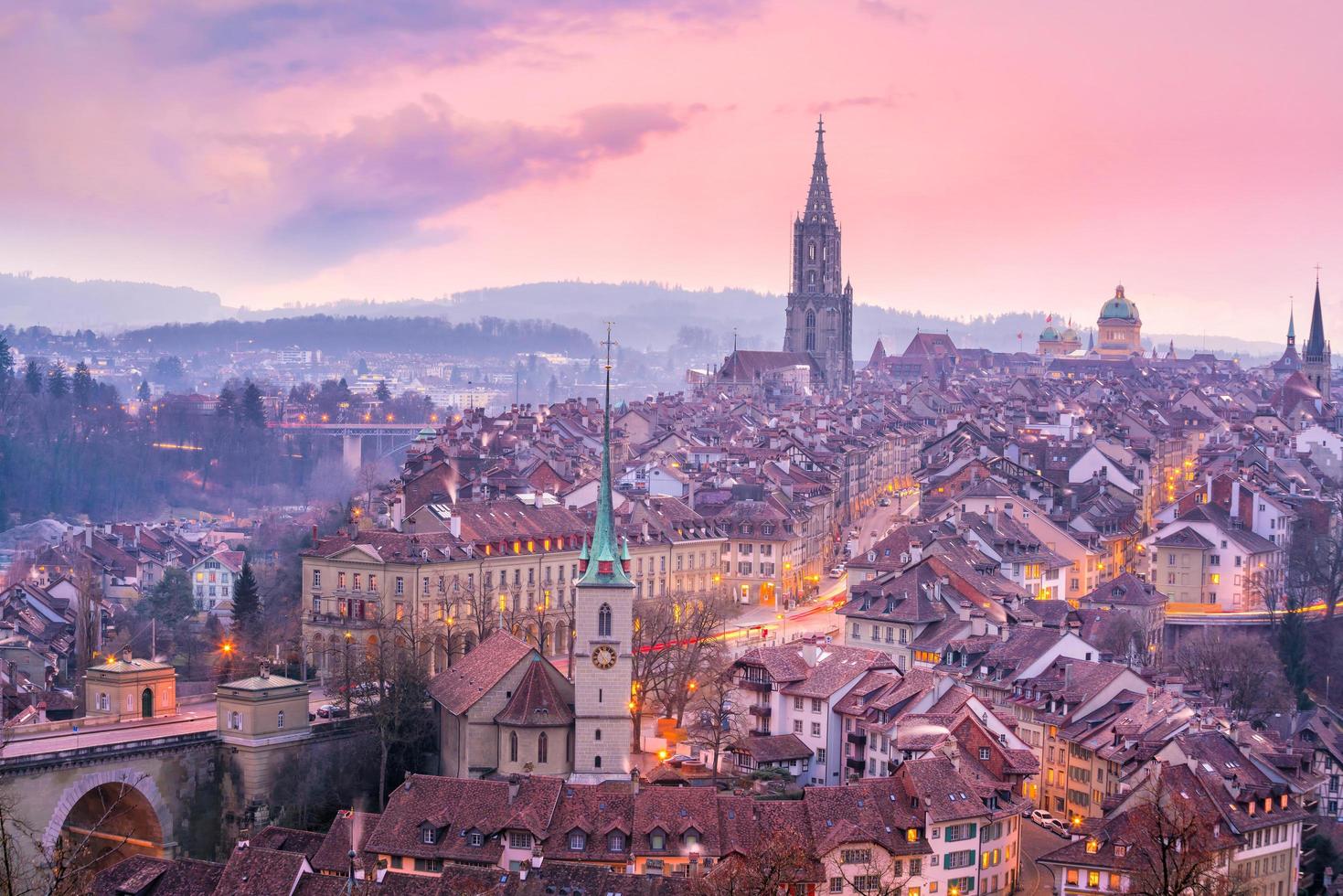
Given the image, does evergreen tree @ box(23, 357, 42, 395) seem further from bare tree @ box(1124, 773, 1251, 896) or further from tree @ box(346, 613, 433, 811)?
bare tree @ box(1124, 773, 1251, 896)

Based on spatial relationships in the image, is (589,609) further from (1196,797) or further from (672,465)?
(672,465)

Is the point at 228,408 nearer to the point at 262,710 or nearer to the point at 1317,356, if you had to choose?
the point at 1317,356

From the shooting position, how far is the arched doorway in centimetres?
5566

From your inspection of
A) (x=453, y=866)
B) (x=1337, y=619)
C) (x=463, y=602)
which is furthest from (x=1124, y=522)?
(x=453, y=866)

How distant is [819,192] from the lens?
7613 inches

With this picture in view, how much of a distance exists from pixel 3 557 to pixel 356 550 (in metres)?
57.5

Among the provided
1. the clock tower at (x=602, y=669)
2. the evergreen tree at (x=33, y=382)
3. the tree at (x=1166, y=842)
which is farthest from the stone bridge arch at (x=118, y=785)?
the evergreen tree at (x=33, y=382)

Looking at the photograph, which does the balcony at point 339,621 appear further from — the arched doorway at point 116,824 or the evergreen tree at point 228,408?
the evergreen tree at point 228,408

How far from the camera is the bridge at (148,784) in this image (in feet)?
178

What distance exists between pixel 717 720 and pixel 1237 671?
22.6 m

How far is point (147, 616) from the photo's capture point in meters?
93.9

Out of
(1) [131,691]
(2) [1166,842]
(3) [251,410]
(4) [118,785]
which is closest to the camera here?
(2) [1166,842]

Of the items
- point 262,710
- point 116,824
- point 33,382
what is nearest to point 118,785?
point 116,824

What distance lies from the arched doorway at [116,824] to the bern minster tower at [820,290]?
137 metres
